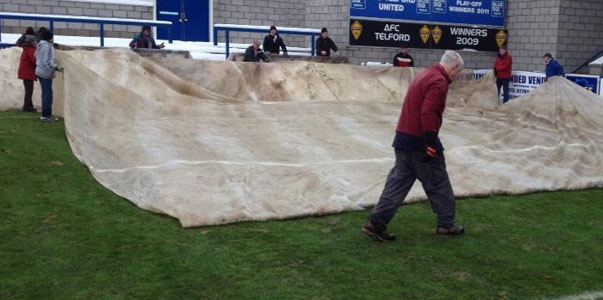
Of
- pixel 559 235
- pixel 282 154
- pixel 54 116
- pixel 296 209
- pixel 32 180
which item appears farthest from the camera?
pixel 54 116

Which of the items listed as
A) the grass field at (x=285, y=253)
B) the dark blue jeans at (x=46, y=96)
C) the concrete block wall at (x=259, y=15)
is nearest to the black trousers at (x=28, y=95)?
the dark blue jeans at (x=46, y=96)

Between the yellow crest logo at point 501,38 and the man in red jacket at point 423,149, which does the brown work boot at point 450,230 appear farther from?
the yellow crest logo at point 501,38

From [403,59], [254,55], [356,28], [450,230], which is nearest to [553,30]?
[403,59]

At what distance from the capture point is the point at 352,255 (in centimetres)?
584

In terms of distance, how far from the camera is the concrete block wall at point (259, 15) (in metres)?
23.3

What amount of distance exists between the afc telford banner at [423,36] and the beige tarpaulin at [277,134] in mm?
5804

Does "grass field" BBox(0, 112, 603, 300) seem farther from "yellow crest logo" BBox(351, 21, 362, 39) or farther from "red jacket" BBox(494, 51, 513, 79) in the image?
"yellow crest logo" BBox(351, 21, 362, 39)

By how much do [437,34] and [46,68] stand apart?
12206mm

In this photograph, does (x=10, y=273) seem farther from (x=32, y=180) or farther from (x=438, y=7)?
(x=438, y=7)

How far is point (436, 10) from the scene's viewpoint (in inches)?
807

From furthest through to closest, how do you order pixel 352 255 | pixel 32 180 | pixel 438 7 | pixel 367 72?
pixel 438 7, pixel 367 72, pixel 32 180, pixel 352 255

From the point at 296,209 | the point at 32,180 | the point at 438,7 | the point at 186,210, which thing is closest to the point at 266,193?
the point at 296,209

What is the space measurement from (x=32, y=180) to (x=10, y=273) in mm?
2974

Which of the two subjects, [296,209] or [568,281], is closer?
[568,281]
